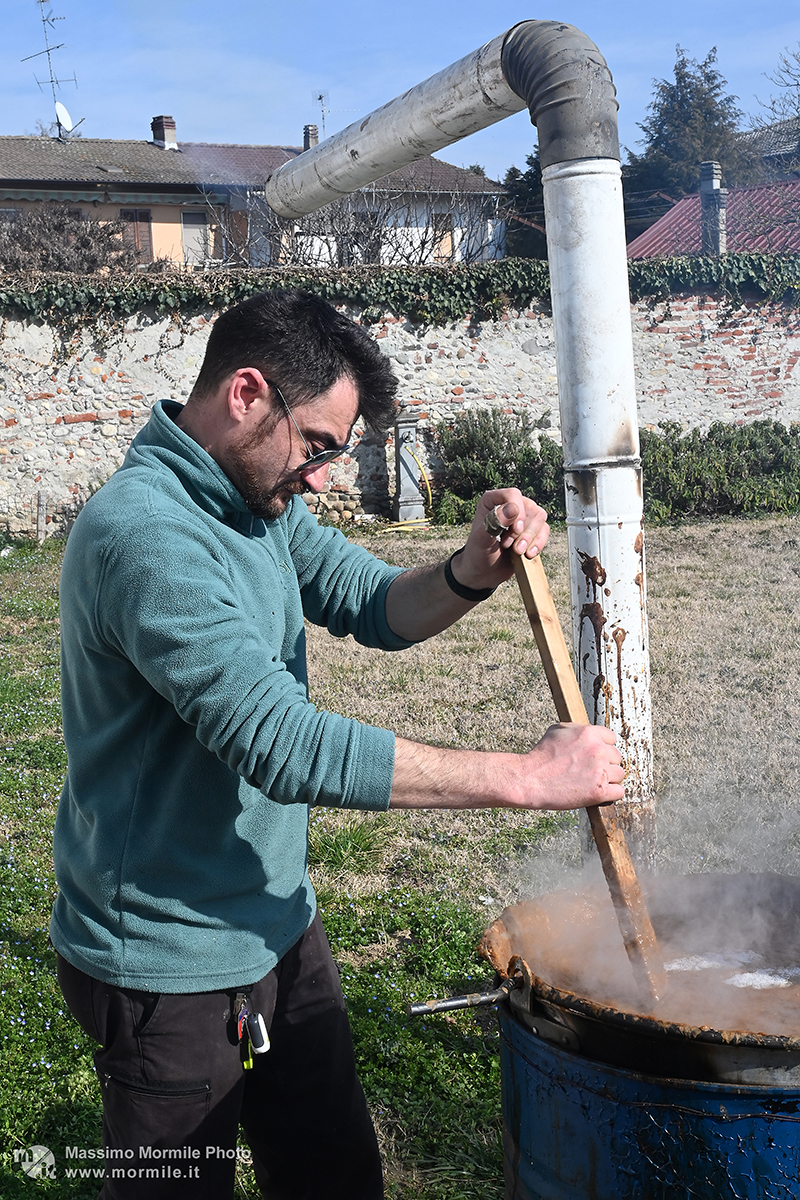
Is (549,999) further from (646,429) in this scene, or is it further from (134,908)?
(646,429)

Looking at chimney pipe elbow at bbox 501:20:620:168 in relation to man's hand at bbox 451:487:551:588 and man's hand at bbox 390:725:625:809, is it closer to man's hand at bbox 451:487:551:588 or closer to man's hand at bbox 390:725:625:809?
man's hand at bbox 451:487:551:588

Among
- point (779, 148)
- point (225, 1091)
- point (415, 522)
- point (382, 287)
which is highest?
point (779, 148)

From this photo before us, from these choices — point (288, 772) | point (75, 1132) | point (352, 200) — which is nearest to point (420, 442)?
point (352, 200)

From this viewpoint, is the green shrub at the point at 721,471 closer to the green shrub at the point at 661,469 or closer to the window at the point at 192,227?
the green shrub at the point at 661,469

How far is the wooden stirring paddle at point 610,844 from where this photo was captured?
186 centimetres

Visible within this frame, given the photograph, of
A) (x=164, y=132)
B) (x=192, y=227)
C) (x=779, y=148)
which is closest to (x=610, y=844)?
(x=779, y=148)

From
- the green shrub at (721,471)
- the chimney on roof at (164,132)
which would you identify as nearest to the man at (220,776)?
the green shrub at (721,471)

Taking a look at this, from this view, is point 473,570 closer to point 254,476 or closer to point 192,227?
point 254,476

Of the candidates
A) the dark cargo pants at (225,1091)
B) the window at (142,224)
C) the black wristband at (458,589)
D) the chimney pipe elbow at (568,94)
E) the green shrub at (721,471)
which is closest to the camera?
the dark cargo pants at (225,1091)

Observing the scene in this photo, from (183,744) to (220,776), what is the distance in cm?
9

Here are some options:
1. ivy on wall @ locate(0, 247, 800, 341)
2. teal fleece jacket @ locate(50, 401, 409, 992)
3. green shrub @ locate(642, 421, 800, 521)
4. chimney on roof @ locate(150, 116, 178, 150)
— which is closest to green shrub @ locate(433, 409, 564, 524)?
green shrub @ locate(642, 421, 800, 521)

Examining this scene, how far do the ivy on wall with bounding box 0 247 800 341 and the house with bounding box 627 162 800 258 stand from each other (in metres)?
3.78

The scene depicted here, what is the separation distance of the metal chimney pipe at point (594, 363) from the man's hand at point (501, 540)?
58 cm

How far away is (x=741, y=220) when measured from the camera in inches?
781
